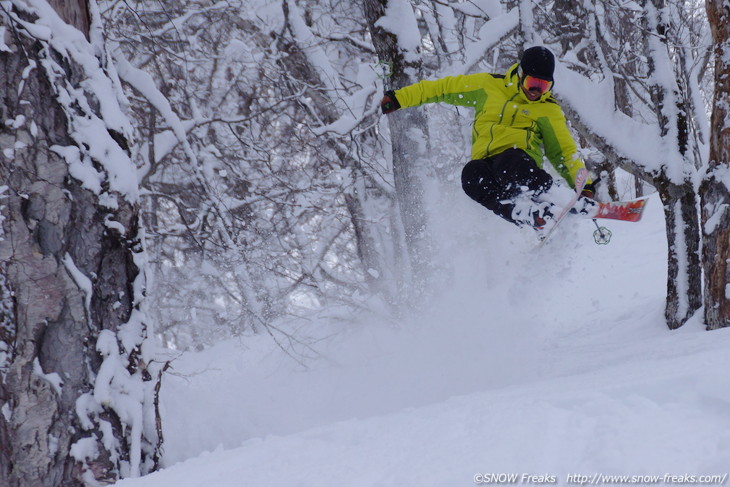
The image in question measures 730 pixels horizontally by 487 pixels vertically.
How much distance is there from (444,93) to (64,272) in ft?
9.78

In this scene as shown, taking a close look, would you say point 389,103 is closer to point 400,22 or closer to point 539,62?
point 400,22

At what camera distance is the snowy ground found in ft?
5.49

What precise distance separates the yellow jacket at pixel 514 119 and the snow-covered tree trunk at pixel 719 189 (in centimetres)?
107

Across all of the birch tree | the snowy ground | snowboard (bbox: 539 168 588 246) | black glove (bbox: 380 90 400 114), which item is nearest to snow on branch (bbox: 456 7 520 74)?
the birch tree

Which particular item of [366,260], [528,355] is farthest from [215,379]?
[366,260]

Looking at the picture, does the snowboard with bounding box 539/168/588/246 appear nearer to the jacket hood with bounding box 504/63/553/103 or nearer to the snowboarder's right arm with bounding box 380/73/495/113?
the jacket hood with bounding box 504/63/553/103

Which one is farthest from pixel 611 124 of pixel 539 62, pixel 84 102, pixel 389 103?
pixel 84 102

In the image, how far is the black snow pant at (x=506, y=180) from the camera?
448 cm

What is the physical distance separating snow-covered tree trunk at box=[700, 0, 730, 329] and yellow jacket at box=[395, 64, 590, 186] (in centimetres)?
107

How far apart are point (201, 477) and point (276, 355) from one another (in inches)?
172

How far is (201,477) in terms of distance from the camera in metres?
2.00

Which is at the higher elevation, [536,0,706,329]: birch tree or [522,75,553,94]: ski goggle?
[522,75,553,94]: ski goggle

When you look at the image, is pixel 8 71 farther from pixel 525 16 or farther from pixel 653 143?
pixel 653 143

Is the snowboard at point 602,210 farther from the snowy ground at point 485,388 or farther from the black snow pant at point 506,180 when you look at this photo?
the snowy ground at point 485,388
